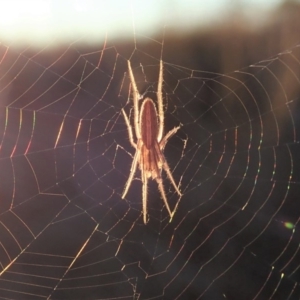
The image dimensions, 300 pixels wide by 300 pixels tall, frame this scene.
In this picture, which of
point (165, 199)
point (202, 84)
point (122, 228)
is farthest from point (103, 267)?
point (202, 84)

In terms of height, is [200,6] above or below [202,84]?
above

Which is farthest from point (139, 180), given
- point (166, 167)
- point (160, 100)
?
point (160, 100)

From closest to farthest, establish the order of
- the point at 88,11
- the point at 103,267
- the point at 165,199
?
the point at 88,11 < the point at 165,199 < the point at 103,267

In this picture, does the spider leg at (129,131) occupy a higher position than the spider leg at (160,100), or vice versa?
the spider leg at (160,100)

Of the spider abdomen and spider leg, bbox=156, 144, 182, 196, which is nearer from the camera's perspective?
the spider abdomen

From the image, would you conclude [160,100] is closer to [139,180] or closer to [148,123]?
[148,123]

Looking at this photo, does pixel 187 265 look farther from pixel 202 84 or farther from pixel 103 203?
pixel 202 84

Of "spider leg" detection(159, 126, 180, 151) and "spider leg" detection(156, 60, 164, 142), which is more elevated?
"spider leg" detection(156, 60, 164, 142)
